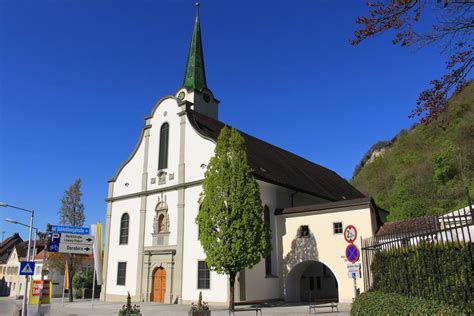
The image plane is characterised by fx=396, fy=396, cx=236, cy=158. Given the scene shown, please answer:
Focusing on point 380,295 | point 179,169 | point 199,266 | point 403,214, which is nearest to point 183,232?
point 199,266

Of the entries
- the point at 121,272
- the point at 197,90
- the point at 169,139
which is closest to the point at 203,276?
the point at 121,272

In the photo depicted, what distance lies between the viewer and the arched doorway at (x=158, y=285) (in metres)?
26.3

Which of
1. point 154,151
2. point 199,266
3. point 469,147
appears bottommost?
point 199,266

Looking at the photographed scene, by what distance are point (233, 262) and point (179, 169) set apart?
30.5ft

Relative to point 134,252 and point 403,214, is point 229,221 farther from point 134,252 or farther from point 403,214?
point 403,214

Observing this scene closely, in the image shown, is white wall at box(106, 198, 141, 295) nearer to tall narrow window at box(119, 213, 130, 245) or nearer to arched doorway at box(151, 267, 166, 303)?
tall narrow window at box(119, 213, 130, 245)

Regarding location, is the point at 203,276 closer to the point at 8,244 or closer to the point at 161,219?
the point at 161,219

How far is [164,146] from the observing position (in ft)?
96.5

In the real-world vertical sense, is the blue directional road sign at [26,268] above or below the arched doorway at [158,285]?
above

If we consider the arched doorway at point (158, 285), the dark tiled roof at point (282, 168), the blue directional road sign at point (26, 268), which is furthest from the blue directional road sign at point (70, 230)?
the dark tiled roof at point (282, 168)

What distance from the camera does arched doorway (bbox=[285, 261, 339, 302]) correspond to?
25.5 metres

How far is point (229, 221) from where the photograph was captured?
21.2 metres

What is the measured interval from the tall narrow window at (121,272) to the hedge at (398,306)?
21.1 meters

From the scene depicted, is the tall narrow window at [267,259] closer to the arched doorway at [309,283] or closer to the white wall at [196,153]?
the arched doorway at [309,283]
